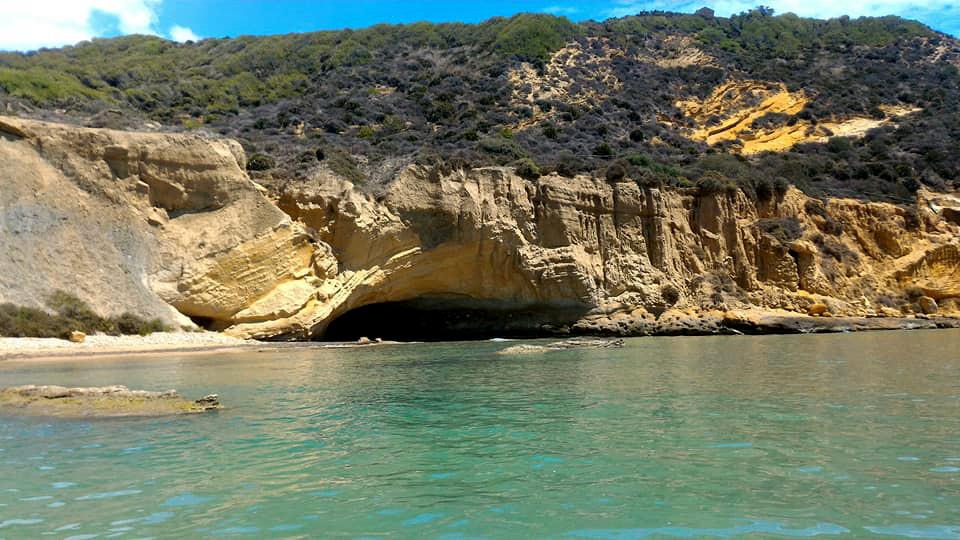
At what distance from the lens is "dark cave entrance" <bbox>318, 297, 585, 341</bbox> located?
108 feet

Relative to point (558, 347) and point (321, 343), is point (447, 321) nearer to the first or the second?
point (321, 343)

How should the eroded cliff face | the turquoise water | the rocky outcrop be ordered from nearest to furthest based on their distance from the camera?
the turquoise water
the eroded cliff face
the rocky outcrop

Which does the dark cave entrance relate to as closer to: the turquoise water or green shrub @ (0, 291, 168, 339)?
green shrub @ (0, 291, 168, 339)

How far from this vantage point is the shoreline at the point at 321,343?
20.0m

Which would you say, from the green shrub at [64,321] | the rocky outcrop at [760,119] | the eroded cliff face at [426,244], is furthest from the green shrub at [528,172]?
the rocky outcrop at [760,119]

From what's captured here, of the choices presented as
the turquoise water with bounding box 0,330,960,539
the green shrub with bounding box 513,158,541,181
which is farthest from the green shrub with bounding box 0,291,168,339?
the green shrub with bounding box 513,158,541,181

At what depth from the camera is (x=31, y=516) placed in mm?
4699

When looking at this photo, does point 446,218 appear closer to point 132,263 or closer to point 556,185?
point 556,185

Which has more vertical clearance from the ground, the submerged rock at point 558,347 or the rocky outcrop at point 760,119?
the rocky outcrop at point 760,119

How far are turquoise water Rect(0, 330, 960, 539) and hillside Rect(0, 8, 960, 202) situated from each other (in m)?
22.3

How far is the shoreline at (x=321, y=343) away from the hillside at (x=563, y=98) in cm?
752

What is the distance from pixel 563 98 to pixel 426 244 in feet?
91.2

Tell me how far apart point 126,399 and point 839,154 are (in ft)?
147

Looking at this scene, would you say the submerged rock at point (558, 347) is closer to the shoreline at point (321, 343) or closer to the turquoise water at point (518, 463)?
the shoreline at point (321, 343)
